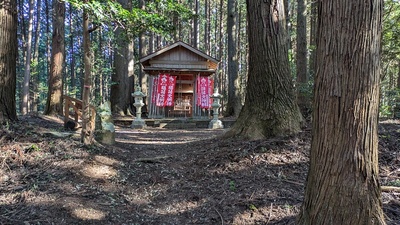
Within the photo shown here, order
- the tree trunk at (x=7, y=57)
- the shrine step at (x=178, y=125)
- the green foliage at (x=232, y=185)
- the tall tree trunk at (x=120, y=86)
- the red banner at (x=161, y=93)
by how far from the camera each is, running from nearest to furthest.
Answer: the green foliage at (x=232, y=185) < the tree trunk at (x=7, y=57) < the shrine step at (x=178, y=125) < the red banner at (x=161, y=93) < the tall tree trunk at (x=120, y=86)

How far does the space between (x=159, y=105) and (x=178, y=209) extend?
11.4m

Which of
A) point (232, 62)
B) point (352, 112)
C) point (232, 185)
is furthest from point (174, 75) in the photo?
point (352, 112)

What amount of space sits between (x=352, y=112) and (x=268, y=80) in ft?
10.7

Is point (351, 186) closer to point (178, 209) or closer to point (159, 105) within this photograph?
point (178, 209)

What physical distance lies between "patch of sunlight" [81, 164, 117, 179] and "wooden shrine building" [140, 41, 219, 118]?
1019 cm

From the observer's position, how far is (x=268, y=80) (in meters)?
4.94

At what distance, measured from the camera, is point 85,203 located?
290 centimetres

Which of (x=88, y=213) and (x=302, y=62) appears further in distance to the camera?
(x=302, y=62)

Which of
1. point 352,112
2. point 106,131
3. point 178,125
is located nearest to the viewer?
point 352,112

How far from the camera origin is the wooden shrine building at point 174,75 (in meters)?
14.3

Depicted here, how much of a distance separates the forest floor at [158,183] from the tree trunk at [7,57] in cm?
51

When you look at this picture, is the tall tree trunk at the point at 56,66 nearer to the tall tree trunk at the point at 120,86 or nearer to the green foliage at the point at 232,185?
the tall tree trunk at the point at 120,86

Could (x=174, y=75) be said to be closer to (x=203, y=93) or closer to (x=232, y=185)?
(x=203, y=93)

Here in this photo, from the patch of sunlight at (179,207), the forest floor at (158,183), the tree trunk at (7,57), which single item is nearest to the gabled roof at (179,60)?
the tree trunk at (7,57)
